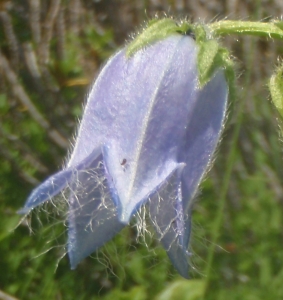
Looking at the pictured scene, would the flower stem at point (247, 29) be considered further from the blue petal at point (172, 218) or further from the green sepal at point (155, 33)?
the blue petal at point (172, 218)

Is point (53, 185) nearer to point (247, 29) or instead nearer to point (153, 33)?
point (153, 33)

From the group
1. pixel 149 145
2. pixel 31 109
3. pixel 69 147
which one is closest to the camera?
pixel 149 145

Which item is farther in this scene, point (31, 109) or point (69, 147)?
point (31, 109)

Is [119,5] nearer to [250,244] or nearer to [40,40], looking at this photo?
[40,40]

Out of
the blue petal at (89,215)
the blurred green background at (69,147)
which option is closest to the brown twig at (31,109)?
the blurred green background at (69,147)

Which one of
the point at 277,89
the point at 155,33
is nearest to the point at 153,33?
the point at 155,33

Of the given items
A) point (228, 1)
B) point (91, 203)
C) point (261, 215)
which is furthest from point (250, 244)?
point (91, 203)

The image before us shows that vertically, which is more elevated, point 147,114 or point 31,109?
point 147,114
